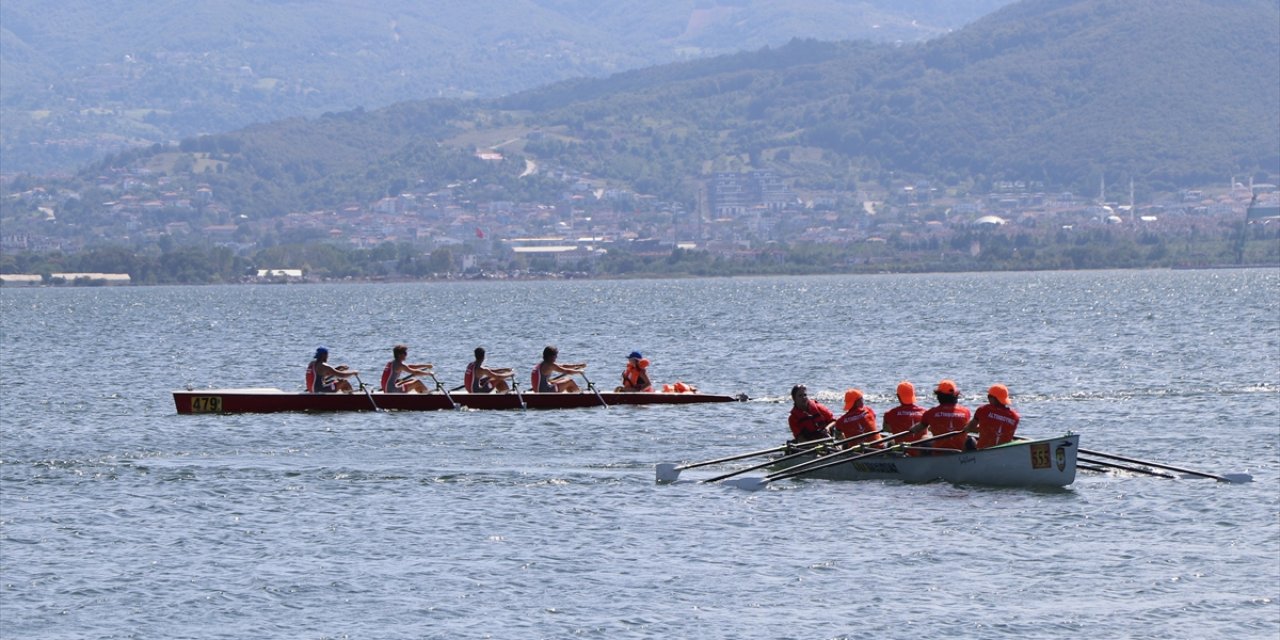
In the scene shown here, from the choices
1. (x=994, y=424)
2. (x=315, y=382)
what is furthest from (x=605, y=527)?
(x=315, y=382)

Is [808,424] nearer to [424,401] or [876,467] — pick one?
[876,467]

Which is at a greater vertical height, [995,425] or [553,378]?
[553,378]

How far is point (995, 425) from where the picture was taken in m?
34.3

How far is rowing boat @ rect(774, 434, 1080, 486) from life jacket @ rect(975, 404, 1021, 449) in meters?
0.35

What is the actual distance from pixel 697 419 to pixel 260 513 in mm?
15978

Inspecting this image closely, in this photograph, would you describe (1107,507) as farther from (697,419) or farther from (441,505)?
(697,419)

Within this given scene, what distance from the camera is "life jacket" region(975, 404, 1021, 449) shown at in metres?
34.3

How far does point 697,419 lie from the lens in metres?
47.8

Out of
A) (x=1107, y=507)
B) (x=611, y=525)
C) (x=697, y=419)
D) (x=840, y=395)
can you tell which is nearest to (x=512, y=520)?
(x=611, y=525)

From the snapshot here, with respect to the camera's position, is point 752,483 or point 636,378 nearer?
point 752,483

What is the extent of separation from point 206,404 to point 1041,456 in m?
22.9

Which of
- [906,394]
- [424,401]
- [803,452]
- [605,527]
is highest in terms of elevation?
[906,394]

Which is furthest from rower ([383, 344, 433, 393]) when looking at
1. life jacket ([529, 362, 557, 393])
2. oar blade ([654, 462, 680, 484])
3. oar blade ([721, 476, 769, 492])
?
oar blade ([721, 476, 769, 492])

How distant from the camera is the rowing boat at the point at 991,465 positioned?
Answer: 110 ft
